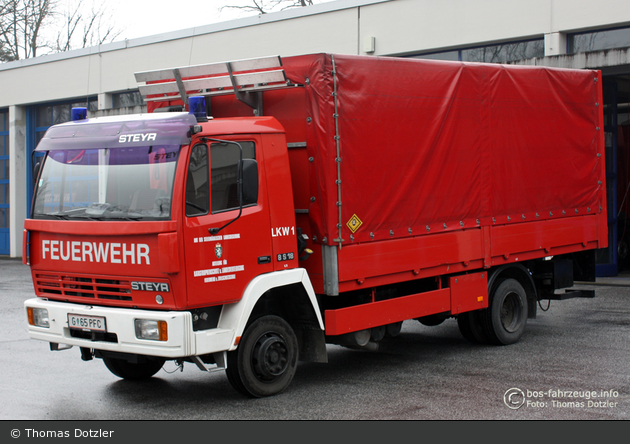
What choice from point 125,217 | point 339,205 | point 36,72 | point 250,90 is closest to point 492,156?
point 339,205

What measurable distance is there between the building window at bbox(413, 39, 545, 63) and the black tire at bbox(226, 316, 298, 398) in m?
9.63

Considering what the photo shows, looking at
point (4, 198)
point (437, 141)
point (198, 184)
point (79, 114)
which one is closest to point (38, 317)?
point (79, 114)

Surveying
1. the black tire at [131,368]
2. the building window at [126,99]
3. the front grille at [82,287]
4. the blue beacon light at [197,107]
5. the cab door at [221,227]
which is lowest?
the black tire at [131,368]

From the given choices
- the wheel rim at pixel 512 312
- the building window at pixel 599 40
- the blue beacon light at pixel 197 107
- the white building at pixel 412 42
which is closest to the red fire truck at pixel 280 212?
the blue beacon light at pixel 197 107

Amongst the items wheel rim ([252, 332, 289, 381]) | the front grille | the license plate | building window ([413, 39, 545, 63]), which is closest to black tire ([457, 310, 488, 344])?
wheel rim ([252, 332, 289, 381])

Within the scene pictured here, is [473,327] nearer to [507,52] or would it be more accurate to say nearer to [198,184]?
[198,184]

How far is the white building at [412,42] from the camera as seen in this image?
13.7 metres

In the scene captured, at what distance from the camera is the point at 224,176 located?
20.3 feet

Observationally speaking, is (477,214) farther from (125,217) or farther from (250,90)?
(125,217)

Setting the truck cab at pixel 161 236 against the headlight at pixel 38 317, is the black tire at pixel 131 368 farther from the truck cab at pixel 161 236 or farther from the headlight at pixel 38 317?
the headlight at pixel 38 317

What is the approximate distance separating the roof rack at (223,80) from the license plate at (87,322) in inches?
96.7

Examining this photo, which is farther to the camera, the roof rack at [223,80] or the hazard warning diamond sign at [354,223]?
the hazard warning diamond sign at [354,223]

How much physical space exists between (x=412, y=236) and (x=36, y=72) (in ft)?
65.8

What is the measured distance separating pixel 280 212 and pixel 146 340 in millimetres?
1626
